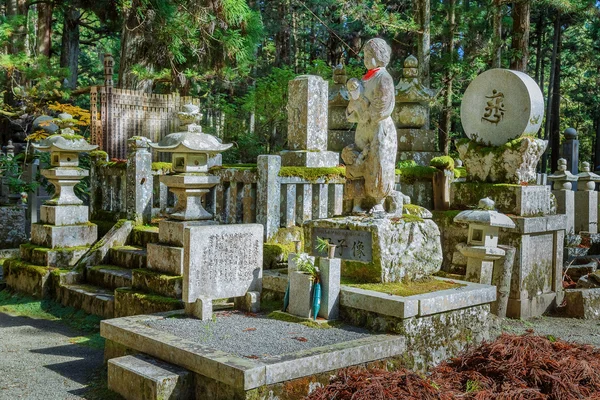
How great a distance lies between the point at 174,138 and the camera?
8773 millimetres

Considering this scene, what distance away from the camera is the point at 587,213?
14.9 m

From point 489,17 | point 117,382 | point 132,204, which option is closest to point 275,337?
point 117,382

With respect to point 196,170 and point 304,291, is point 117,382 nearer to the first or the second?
point 304,291

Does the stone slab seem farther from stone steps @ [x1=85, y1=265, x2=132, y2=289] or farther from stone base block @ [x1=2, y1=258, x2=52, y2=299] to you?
stone base block @ [x1=2, y1=258, x2=52, y2=299]

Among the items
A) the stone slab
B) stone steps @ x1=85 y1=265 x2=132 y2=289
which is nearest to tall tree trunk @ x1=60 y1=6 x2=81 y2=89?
stone steps @ x1=85 y1=265 x2=132 y2=289

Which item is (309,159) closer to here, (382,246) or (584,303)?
(382,246)

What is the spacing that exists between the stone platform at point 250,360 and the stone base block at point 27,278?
4.74 m

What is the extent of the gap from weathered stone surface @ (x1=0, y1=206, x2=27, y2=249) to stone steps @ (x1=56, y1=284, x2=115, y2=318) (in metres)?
5.80

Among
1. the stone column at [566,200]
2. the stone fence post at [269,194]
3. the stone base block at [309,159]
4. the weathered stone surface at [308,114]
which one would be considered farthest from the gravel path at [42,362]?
the stone column at [566,200]

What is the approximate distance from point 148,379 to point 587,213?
12222 millimetres

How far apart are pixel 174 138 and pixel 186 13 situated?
10761mm

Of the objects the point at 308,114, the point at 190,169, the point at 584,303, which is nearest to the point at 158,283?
the point at 190,169

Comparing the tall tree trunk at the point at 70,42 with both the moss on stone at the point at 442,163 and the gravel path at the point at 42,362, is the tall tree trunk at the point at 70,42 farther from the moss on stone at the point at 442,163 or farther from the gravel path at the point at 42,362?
the moss on stone at the point at 442,163

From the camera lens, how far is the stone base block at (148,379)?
5.53 meters
